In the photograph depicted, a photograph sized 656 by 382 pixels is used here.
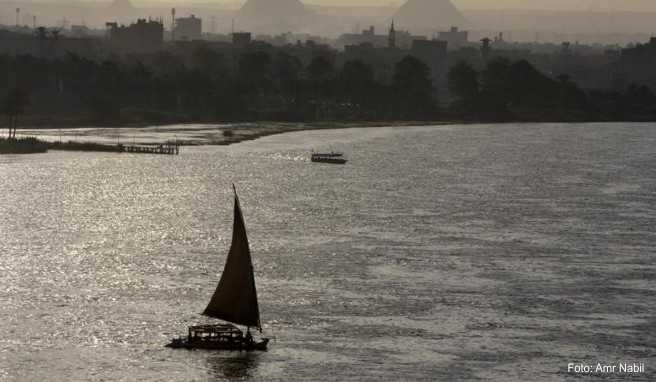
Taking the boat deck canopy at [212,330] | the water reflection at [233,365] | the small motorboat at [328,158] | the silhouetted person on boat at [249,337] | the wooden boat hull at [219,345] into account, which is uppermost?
the small motorboat at [328,158]

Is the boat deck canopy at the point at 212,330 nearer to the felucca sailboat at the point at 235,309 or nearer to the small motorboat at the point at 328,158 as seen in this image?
the felucca sailboat at the point at 235,309

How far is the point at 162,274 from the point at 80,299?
956 cm

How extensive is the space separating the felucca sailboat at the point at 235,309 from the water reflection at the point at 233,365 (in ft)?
2.38

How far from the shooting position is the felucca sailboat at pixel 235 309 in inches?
2820

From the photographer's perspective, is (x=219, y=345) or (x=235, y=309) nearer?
(x=219, y=345)

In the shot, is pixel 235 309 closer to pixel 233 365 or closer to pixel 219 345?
pixel 219 345

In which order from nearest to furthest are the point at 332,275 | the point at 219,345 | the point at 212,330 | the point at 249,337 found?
the point at 219,345
the point at 249,337
the point at 212,330
the point at 332,275

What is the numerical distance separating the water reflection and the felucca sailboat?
2.38 ft

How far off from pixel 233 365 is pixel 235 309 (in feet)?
15.6

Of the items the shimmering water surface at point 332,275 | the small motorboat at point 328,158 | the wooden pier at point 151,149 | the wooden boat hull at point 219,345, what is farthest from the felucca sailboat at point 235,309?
the wooden pier at point 151,149

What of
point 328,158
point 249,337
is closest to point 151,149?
point 328,158

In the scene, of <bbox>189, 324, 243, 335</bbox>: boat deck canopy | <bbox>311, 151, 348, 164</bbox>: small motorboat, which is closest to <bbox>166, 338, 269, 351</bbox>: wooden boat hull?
<bbox>189, 324, 243, 335</bbox>: boat deck canopy

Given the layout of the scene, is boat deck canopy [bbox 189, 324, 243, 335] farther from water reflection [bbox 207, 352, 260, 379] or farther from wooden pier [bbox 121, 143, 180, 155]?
wooden pier [bbox 121, 143, 180, 155]

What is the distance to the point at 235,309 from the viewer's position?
73438 mm
